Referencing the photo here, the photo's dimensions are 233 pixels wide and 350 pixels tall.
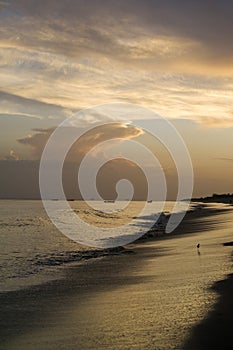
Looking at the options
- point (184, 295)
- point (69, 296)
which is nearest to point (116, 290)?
point (69, 296)

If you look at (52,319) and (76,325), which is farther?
(52,319)

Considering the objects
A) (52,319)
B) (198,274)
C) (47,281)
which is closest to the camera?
(52,319)

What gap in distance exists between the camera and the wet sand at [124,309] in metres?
11.1

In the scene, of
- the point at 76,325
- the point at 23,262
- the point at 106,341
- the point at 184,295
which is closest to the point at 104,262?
the point at 23,262

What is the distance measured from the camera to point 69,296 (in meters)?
17.3

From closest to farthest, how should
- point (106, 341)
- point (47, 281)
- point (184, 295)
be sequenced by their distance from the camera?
point (106, 341) → point (184, 295) → point (47, 281)

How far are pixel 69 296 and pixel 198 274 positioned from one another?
19.4 ft

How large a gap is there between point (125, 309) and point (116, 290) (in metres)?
3.66

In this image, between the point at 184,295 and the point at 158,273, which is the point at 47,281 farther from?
the point at 184,295

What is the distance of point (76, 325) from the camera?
42.1 ft

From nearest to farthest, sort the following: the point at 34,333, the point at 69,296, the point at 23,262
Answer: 1. the point at 34,333
2. the point at 69,296
3. the point at 23,262

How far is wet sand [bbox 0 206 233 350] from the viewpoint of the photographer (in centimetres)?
1113

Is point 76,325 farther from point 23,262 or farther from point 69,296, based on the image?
point 23,262

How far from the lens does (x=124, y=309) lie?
46.7 ft
